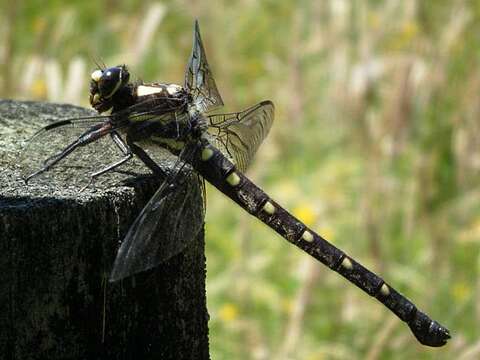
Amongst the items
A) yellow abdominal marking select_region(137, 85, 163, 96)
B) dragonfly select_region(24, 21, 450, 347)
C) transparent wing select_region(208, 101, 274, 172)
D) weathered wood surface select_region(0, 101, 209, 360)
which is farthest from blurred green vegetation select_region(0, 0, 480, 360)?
weathered wood surface select_region(0, 101, 209, 360)

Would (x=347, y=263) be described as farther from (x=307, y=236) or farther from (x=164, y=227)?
(x=164, y=227)

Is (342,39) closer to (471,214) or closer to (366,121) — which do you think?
(366,121)

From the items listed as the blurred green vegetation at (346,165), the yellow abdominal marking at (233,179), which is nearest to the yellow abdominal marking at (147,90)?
the yellow abdominal marking at (233,179)

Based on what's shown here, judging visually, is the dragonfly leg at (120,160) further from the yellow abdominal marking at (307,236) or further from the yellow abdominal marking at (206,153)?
the yellow abdominal marking at (307,236)

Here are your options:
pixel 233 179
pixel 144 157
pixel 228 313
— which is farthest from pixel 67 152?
pixel 228 313

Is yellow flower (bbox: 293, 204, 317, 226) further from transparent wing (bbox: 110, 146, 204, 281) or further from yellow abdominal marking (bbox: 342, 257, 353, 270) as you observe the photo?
transparent wing (bbox: 110, 146, 204, 281)
